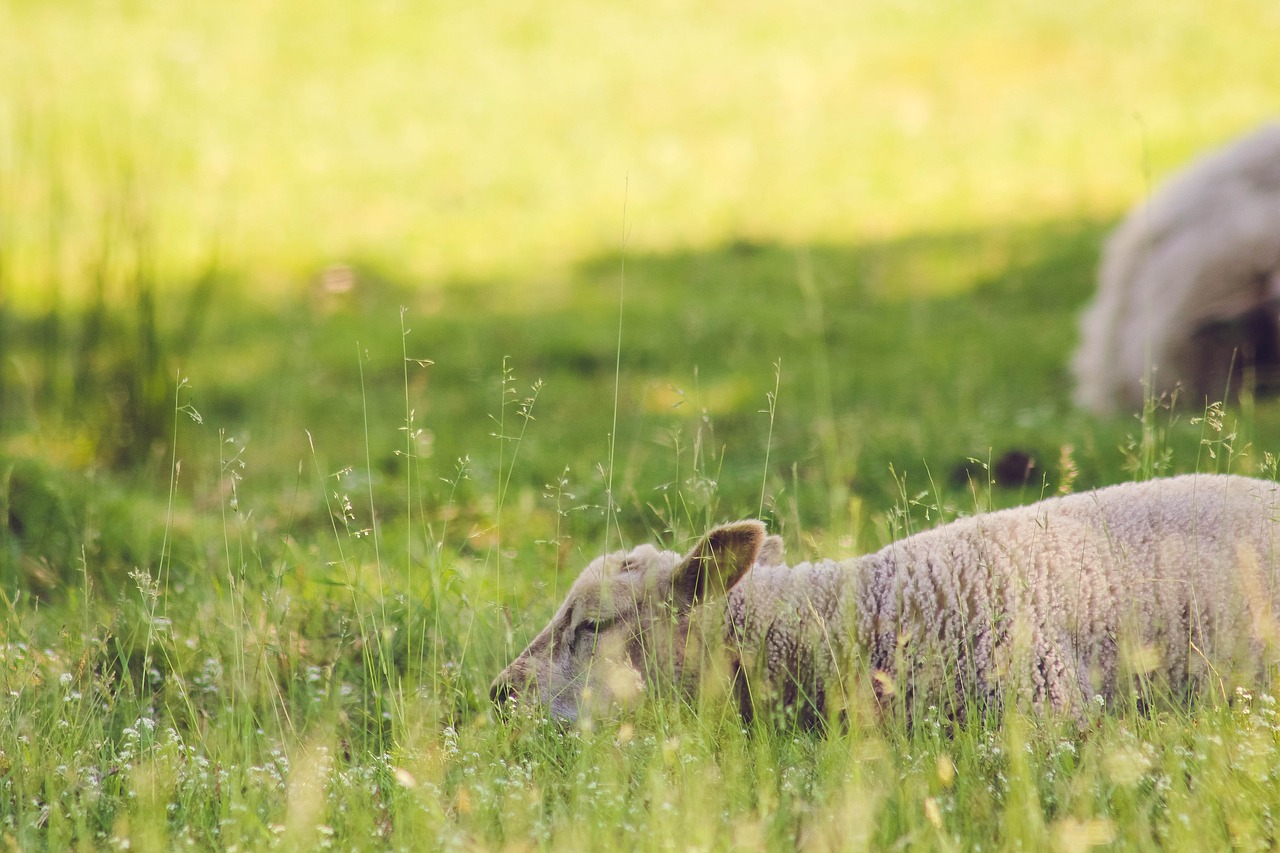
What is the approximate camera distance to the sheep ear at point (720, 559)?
3174 millimetres

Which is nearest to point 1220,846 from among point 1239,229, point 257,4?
point 1239,229

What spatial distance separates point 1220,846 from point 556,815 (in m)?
1.33

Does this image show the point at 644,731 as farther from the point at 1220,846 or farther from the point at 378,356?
the point at 378,356

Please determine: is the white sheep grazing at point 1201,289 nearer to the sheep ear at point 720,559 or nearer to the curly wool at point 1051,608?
the curly wool at point 1051,608

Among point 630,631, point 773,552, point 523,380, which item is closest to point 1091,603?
point 773,552

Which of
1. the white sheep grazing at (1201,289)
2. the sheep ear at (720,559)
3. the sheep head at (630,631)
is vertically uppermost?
the white sheep grazing at (1201,289)

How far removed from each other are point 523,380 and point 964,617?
224 inches

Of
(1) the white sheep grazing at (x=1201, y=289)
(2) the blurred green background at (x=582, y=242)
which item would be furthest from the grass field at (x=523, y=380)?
(1) the white sheep grazing at (x=1201, y=289)

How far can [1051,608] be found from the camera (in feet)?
10.6

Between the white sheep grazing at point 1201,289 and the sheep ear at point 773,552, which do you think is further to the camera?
the white sheep grazing at point 1201,289

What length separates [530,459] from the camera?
265 inches

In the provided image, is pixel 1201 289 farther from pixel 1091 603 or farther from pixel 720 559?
pixel 720 559

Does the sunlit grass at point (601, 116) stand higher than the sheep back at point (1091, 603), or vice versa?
the sunlit grass at point (601, 116)

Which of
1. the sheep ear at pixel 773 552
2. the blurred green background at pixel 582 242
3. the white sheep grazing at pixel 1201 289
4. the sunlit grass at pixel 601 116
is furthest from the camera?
the sunlit grass at pixel 601 116
